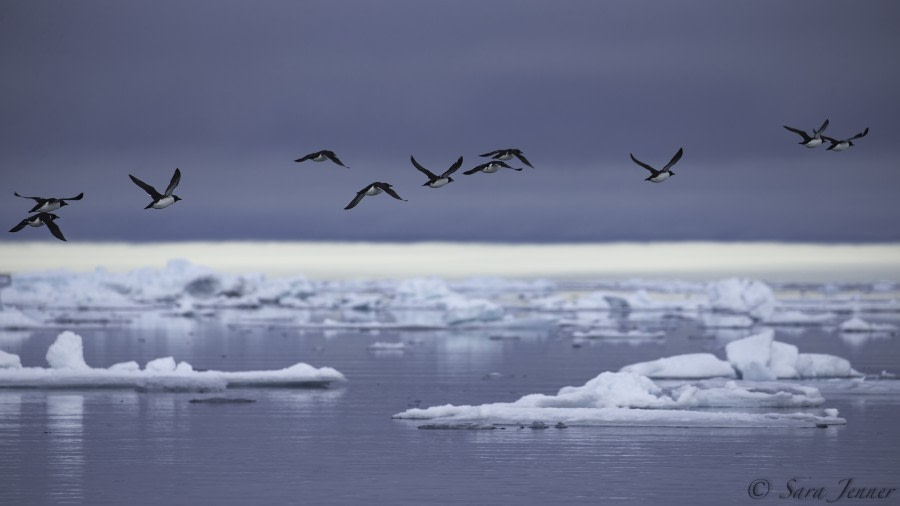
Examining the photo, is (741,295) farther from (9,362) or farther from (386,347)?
(9,362)

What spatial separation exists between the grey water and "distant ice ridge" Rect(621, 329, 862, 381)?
6.59 feet

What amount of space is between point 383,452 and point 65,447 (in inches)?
186

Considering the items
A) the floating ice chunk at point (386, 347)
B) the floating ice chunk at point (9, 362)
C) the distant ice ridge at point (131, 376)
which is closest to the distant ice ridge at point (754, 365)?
the distant ice ridge at point (131, 376)

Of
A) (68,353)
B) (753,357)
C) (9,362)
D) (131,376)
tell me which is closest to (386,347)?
(68,353)

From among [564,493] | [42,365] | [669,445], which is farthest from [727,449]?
[42,365]

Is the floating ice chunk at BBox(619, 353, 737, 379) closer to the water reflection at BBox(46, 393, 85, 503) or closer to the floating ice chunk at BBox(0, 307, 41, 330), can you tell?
the water reflection at BBox(46, 393, 85, 503)

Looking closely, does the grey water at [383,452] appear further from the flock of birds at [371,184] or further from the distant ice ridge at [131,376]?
the flock of birds at [371,184]

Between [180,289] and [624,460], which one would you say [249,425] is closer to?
[624,460]

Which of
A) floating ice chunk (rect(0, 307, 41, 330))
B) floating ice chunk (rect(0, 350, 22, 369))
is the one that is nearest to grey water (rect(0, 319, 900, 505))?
floating ice chunk (rect(0, 350, 22, 369))

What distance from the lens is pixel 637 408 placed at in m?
23.3

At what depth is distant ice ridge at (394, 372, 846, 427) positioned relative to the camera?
2214 cm

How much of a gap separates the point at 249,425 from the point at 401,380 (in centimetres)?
847

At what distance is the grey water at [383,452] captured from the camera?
16578mm

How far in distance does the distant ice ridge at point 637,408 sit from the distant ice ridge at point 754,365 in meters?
2.90
